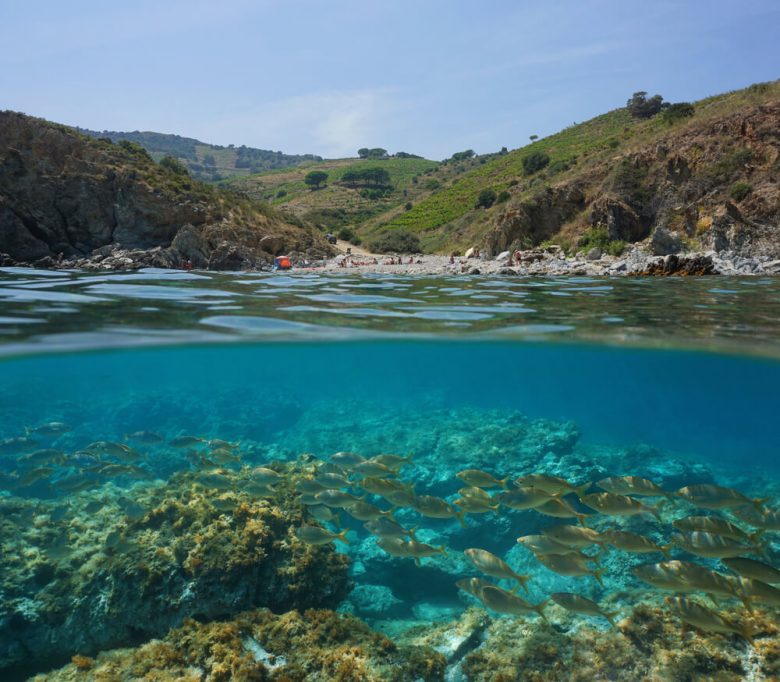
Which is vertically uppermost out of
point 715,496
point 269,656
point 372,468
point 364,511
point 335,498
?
point 715,496

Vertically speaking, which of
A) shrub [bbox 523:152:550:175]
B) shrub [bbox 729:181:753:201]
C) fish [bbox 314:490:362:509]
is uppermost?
shrub [bbox 523:152:550:175]

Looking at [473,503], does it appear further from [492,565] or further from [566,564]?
[566,564]

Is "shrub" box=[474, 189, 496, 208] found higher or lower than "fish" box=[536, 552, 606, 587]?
higher

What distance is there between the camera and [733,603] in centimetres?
647

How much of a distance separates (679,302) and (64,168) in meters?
34.4

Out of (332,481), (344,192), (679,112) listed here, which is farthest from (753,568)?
(344,192)

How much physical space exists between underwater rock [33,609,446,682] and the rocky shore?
1678 cm

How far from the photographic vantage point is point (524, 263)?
24719 mm

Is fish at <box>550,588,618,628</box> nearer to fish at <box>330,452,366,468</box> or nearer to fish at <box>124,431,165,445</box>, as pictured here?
fish at <box>330,452,366,468</box>

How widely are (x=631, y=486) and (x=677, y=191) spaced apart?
25943 mm

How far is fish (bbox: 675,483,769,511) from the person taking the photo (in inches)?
209

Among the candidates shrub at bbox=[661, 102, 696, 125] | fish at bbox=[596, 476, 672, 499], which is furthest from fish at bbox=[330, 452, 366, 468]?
shrub at bbox=[661, 102, 696, 125]

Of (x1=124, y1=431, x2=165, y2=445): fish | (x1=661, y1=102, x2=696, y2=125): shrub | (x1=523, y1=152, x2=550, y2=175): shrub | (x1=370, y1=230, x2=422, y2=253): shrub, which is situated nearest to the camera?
(x1=124, y1=431, x2=165, y2=445): fish

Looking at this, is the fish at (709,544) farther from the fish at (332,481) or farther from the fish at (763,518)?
the fish at (332,481)
